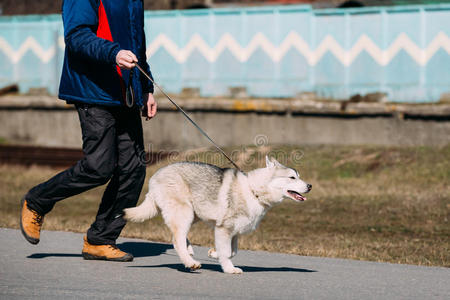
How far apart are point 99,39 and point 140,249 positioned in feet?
7.25

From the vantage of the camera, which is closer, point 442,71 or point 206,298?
point 206,298

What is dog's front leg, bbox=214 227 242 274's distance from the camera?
5.91 m

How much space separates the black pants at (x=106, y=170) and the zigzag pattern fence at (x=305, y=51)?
1051 centimetres

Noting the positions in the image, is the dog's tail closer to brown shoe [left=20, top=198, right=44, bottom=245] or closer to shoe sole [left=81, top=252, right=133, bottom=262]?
shoe sole [left=81, top=252, right=133, bottom=262]

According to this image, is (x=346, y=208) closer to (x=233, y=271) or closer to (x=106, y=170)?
(x=233, y=271)

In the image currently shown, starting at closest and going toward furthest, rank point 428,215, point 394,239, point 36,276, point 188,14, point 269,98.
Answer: point 36,276 < point 394,239 < point 428,215 < point 269,98 < point 188,14

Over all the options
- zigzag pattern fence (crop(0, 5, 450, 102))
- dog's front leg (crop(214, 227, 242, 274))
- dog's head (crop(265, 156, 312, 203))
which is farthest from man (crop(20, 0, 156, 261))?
zigzag pattern fence (crop(0, 5, 450, 102))

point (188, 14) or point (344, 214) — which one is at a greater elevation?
point (188, 14)

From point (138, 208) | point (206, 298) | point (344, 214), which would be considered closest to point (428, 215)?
point (344, 214)

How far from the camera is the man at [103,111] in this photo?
5.94 meters

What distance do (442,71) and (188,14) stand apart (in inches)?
234

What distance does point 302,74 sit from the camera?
16.8 meters

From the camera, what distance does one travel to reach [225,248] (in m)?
5.93

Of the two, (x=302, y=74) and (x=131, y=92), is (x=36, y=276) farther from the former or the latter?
(x=302, y=74)
